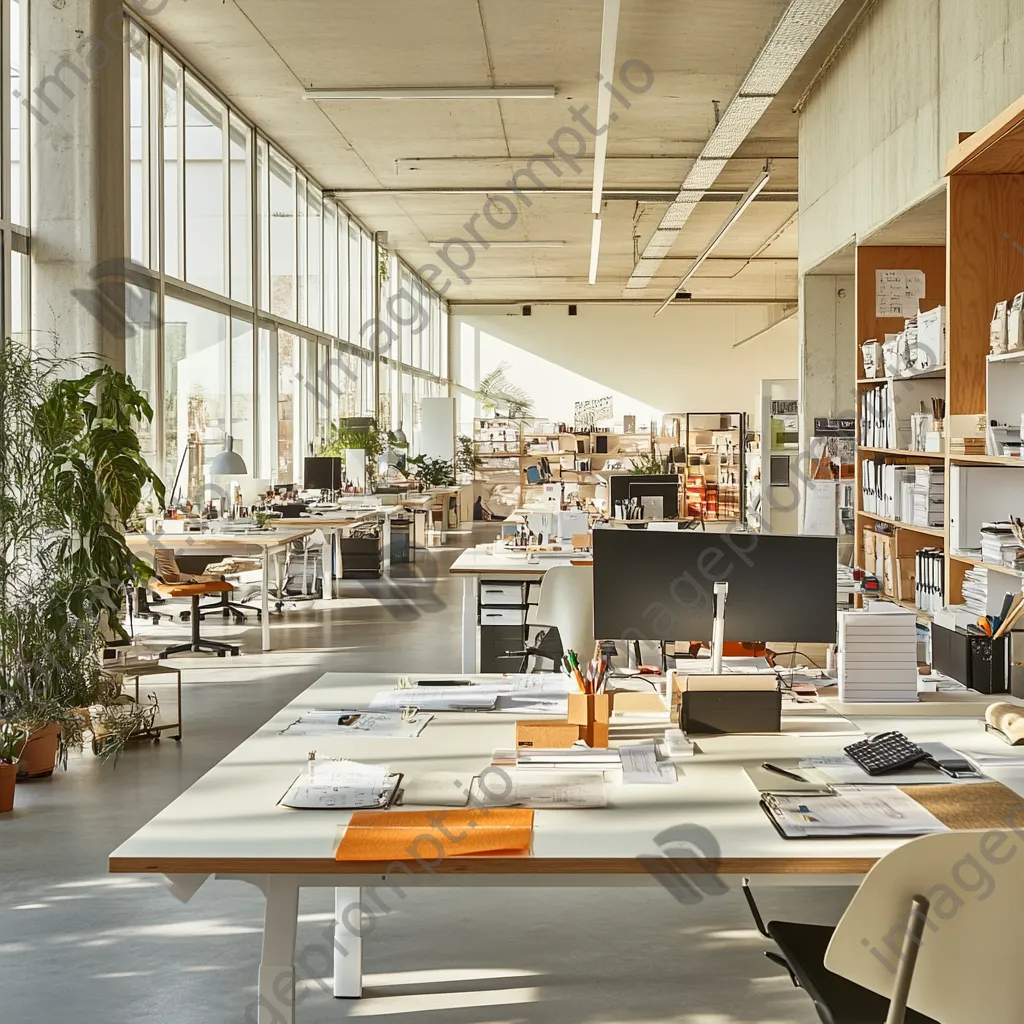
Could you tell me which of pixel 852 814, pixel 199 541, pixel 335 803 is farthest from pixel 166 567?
pixel 852 814

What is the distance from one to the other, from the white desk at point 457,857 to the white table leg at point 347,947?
2.46 ft

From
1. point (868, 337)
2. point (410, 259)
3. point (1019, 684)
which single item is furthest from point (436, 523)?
point (1019, 684)

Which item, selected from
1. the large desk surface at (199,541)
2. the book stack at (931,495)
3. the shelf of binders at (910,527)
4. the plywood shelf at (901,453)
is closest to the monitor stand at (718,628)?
the shelf of binders at (910,527)

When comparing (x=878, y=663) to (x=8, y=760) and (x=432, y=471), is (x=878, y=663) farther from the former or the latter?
(x=432, y=471)

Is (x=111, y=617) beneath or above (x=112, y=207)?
beneath

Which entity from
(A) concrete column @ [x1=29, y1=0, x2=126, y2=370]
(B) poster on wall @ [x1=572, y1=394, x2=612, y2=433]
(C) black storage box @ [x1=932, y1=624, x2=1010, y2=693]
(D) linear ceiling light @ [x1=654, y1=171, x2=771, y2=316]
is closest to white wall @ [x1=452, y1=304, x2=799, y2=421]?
(B) poster on wall @ [x1=572, y1=394, x2=612, y2=433]

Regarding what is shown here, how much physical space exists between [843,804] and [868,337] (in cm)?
568

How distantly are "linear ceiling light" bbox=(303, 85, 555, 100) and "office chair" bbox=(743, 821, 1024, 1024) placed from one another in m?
8.97

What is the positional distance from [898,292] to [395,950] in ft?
18.9

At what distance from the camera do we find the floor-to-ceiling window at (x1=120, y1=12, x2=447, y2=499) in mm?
8766

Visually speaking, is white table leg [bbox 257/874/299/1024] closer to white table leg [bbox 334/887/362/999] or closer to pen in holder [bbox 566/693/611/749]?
pen in holder [bbox 566/693/611/749]

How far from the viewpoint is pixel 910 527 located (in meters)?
5.96

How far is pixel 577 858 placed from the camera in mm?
2021

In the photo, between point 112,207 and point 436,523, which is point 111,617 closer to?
point 112,207
